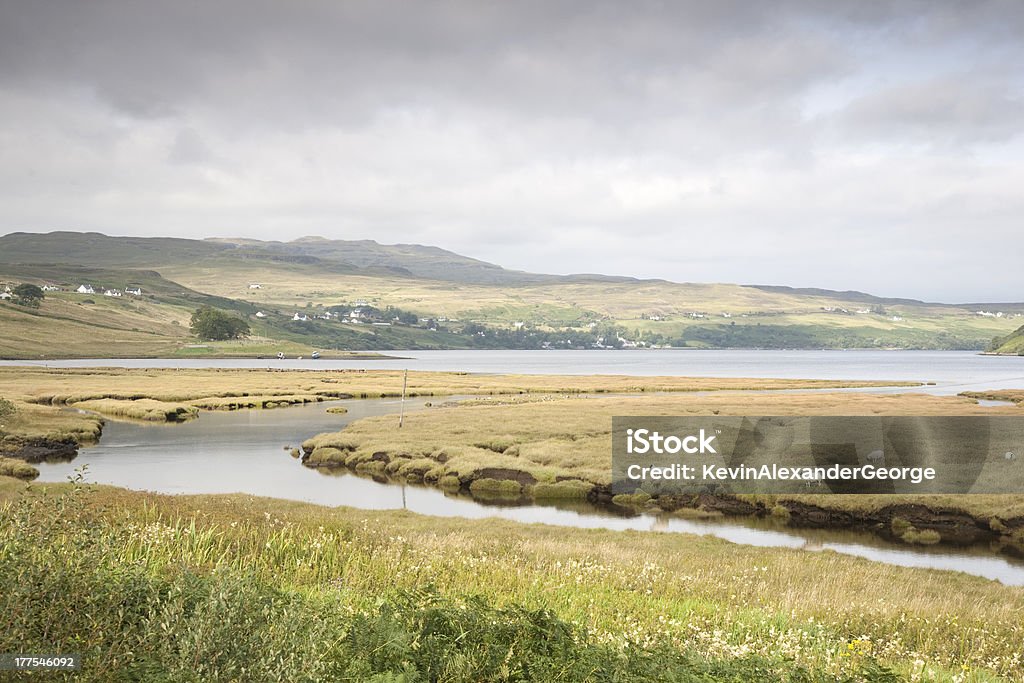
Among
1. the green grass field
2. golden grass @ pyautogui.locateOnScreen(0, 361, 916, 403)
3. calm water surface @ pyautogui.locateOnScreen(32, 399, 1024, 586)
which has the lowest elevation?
golden grass @ pyautogui.locateOnScreen(0, 361, 916, 403)

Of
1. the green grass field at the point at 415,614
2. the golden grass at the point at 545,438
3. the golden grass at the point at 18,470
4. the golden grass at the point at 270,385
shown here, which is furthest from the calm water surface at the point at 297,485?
the golden grass at the point at 270,385

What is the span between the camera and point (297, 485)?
155 feet

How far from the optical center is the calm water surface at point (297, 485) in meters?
32.6

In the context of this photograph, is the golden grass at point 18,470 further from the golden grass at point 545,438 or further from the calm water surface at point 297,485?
the golden grass at point 545,438

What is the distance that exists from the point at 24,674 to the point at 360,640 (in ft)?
9.76

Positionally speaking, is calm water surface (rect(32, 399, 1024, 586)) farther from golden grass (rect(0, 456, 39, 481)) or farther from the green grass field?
the green grass field

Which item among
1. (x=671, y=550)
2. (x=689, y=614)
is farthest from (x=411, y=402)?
(x=689, y=614)

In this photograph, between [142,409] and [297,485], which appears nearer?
[297,485]

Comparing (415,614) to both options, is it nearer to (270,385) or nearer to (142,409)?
(142,409)

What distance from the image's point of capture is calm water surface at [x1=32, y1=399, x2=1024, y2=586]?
32.6m

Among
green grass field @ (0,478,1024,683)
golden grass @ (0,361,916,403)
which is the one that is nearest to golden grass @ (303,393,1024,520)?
green grass field @ (0,478,1024,683)

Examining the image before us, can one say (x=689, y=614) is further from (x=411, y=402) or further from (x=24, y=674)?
(x=411, y=402)

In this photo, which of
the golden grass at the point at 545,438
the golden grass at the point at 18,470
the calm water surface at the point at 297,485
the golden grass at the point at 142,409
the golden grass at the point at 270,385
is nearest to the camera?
the calm water surface at the point at 297,485

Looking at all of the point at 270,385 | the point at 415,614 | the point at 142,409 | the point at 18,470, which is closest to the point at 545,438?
the point at 18,470
